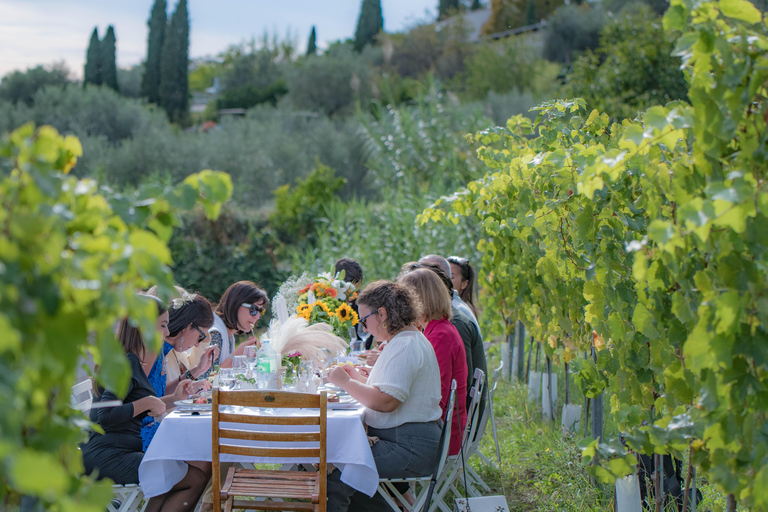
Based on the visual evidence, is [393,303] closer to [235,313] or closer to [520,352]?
[235,313]

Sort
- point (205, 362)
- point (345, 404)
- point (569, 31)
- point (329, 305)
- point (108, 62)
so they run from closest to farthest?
1. point (345, 404)
2. point (205, 362)
3. point (329, 305)
4. point (108, 62)
5. point (569, 31)

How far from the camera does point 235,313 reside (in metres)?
4.40

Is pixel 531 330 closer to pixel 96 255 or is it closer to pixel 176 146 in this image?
pixel 96 255

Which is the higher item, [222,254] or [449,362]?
[449,362]

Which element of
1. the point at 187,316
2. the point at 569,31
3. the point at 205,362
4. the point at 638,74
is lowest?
the point at 205,362

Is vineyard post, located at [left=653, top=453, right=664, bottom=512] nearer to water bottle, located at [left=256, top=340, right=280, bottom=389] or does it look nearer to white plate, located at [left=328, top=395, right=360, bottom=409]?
white plate, located at [left=328, top=395, right=360, bottom=409]

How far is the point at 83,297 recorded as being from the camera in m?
1.04

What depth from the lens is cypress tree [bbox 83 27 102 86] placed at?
86.5 ft

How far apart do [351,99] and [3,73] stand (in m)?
12.6

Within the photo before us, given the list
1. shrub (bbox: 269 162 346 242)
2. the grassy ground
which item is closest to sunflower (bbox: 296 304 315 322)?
the grassy ground

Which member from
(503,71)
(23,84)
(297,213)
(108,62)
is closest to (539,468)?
(297,213)

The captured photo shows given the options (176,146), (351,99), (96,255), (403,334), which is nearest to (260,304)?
(403,334)

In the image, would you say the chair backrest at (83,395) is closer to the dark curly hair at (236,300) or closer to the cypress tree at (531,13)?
the dark curly hair at (236,300)

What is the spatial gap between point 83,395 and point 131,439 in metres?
0.64
